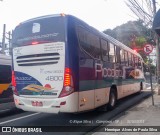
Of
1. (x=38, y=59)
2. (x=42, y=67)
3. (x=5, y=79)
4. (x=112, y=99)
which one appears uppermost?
(x=38, y=59)

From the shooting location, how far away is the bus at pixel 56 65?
8.02 m

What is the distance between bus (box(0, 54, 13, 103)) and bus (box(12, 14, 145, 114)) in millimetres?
1791

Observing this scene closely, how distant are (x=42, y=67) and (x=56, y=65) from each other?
1.71 feet

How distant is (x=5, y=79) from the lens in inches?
429

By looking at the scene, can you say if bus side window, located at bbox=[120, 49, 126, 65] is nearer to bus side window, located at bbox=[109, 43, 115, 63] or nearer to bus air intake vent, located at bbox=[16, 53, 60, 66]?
bus side window, located at bbox=[109, 43, 115, 63]

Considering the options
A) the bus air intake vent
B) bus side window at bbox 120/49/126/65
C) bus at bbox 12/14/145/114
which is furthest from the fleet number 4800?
bus side window at bbox 120/49/126/65

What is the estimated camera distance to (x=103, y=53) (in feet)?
→ 35.0

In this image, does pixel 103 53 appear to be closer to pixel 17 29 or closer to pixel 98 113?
pixel 98 113

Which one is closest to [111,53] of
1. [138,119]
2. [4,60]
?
[138,119]

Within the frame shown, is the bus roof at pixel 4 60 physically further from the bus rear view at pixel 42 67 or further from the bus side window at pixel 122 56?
the bus side window at pixel 122 56

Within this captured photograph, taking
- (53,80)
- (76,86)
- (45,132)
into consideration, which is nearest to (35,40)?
(53,80)

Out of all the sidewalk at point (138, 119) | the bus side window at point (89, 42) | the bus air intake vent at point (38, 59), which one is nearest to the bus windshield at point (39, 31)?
the bus air intake vent at point (38, 59)

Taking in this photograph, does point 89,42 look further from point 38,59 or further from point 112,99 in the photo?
point 112,99

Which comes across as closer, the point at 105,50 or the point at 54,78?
the point at 54,78
